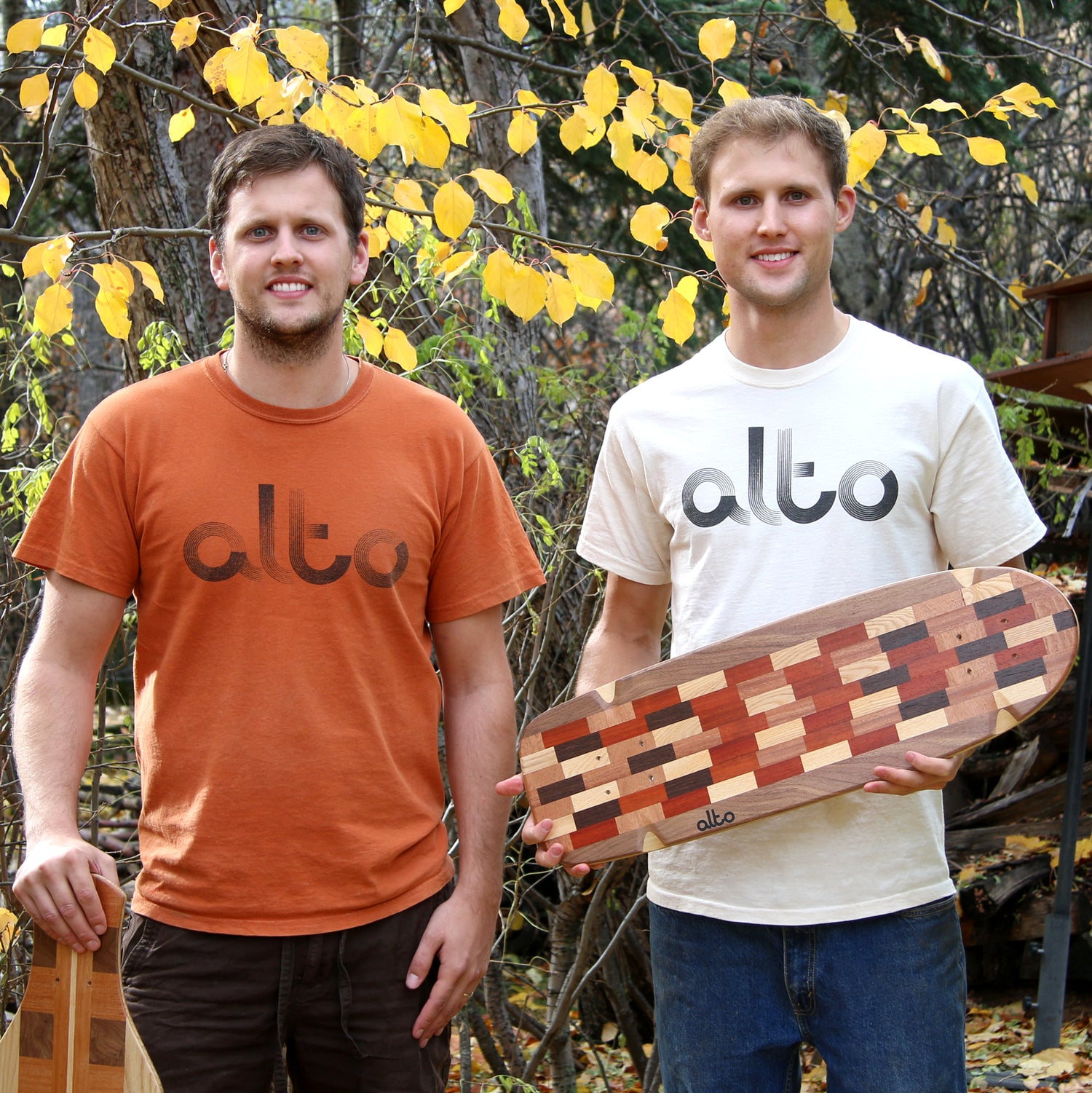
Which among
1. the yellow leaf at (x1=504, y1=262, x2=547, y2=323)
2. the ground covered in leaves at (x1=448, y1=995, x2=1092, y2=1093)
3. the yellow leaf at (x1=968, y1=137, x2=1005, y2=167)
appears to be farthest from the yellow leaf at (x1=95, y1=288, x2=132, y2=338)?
the ground covered in leaves at (x1=448, y1=995, x2=1092, y2=1093)

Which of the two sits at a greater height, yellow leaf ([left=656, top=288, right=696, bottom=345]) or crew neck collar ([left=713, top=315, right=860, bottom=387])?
yellow leaf ([left=656, top=288, right=696, bottom=345])

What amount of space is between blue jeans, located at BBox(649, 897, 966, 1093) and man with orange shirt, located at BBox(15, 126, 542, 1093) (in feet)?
1.18

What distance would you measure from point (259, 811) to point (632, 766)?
0.62 m

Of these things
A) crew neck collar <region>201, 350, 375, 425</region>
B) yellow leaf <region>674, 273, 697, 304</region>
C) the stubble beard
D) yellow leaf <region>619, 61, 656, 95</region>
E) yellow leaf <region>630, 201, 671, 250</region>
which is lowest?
crew neck collar <region>201, 350, 375, 425</region>

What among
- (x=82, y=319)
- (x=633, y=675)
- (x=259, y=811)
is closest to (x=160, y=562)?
(x=259, y=811)

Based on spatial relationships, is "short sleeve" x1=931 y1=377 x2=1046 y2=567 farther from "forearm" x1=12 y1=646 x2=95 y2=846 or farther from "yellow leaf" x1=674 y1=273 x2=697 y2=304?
"forearm" x1=12 y1=646 x2=95 y2=846

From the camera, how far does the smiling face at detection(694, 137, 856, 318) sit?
194 centimetres

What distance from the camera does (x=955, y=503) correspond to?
190cm

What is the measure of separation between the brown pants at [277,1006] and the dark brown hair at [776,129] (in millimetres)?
1392

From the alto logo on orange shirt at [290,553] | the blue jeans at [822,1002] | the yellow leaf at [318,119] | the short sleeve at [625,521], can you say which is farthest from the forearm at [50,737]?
the yellow leaf at [318,119]

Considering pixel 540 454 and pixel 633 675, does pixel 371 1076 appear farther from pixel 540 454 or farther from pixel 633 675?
pixel 540 454

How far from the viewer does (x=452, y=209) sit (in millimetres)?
2477

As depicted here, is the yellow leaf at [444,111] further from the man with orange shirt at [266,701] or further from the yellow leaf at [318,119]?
the man with orange shirt at [266,701]

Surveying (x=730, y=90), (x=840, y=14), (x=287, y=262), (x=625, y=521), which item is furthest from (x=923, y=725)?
(x=840, y=14)
